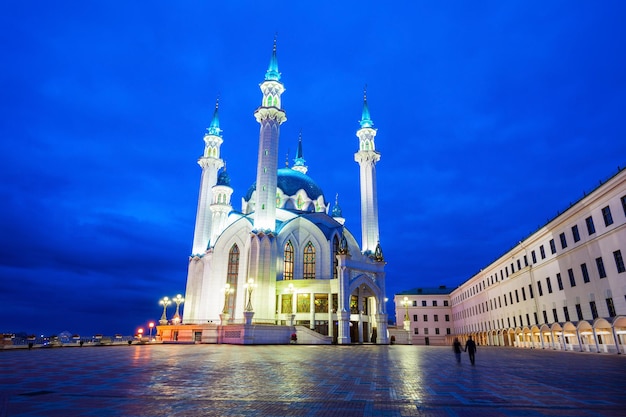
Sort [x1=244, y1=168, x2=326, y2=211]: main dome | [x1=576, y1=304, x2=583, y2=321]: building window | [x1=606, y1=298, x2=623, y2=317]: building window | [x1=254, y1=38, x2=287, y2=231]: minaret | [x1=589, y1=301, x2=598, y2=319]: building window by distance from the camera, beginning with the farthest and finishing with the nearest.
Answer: [x1=244, y1=168, x2=326, y2=211]: main dome < [x1=254, y1=38, x2=287, y2=231]: minaret < [x1=576, y1=304, x2=583, y2=321]: building window < [x1=589, y1=301, x2=598, y2=319]: building window < [x1=606, y1=298, x2=623, y2=317]: building window

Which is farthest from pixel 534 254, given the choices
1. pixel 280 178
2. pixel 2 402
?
pixel 2 402

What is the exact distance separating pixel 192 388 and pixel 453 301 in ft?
272

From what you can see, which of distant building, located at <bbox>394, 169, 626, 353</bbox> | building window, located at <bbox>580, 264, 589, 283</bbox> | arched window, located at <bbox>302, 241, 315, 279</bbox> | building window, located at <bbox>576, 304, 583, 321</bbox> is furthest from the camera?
arched window, located at <bbox>302, 241, 315, 279</bbox>

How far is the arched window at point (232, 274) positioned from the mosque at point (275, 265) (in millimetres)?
142

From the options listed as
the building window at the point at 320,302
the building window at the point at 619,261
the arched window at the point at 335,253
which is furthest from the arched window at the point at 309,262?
the building window at the point at 619,261

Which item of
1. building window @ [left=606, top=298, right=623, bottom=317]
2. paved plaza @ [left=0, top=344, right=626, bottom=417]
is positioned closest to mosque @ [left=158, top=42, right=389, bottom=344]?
building window @ [left=606, top=298, right=623, bottom=317]

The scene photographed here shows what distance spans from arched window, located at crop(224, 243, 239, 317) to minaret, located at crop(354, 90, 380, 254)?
19769mm

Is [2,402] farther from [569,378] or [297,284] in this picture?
[297,284]

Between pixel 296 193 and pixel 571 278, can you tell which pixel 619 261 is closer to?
pixel 571 278

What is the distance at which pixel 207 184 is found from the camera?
65000 millimetres

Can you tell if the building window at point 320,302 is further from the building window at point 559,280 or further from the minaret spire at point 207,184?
the building window at point 559,280

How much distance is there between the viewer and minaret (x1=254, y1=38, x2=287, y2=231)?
169 feet

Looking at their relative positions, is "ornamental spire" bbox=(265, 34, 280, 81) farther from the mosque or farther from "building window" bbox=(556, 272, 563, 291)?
"building window" bbox=(556, 272, 563, 291)

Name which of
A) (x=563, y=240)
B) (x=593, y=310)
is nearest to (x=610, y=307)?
(x=593, y=310)
